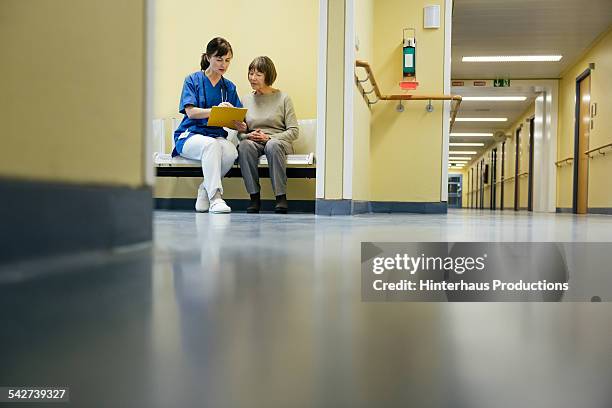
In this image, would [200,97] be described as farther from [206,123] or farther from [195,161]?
[195,161]

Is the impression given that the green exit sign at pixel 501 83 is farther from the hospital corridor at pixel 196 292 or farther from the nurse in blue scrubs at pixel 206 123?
the hospital corridor at pixel 196 292

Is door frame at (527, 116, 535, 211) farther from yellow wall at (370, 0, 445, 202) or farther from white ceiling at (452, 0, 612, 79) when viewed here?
yellow wall at (370, 0, 445, 202)

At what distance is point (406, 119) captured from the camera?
472cm

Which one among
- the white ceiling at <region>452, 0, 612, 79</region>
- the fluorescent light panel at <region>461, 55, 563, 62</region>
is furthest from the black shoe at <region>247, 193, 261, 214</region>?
the fluorescent light panel at <region>461, 55, 563, 62</region>

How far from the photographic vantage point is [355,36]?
3.47 metres

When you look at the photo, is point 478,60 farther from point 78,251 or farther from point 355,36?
point 78,251

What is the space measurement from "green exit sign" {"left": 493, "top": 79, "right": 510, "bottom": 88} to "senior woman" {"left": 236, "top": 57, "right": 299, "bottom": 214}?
22.1 feet

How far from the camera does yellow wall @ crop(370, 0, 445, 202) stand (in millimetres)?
4707

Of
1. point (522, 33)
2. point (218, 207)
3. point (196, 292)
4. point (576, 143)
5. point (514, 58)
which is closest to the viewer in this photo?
point (196, 292)

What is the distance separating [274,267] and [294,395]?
1.56 feet

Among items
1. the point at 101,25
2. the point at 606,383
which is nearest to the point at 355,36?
the point at 101,25

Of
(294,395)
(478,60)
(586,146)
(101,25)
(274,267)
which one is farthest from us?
(478,60)

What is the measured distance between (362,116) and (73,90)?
3.28 m

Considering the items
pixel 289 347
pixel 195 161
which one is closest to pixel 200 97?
pixel 195 161
